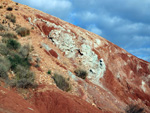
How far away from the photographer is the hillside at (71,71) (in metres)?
11.4

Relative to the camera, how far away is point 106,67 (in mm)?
27391

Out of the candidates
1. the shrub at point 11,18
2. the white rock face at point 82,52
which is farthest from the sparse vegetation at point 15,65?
the white rock face at point 82,52

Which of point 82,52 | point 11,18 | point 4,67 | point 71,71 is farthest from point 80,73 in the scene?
point 11,18

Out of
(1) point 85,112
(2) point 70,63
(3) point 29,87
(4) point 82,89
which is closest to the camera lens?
(1) point 85,112

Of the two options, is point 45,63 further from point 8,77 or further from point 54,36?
point 54,36

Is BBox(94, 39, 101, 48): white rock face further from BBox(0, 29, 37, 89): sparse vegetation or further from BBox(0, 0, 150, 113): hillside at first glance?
BBox(0, 29, 37, 89): sparse vegetation

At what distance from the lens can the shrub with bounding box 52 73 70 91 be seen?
1476cm

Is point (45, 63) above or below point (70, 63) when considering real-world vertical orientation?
below

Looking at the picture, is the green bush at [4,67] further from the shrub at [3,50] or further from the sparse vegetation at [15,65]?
the shrub at [3,50]

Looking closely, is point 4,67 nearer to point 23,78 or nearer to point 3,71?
point 3,71

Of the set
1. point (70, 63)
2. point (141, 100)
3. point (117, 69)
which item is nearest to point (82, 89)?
point (70, 63)

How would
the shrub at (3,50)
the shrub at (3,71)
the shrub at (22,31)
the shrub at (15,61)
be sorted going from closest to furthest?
the shrub at (3,71)
the shrub at (15,61)
the shrub at (3,50)
the shrub at (22,31)

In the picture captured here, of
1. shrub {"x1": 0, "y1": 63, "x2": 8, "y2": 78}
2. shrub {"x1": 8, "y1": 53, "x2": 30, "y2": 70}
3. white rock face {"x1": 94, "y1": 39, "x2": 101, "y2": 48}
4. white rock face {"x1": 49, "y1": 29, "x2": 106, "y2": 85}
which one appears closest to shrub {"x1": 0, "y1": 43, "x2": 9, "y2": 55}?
shrub {"x1": 8, "y1": 53, "x2": 30, "y2": 70}

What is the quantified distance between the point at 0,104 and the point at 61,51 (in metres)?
16.9
